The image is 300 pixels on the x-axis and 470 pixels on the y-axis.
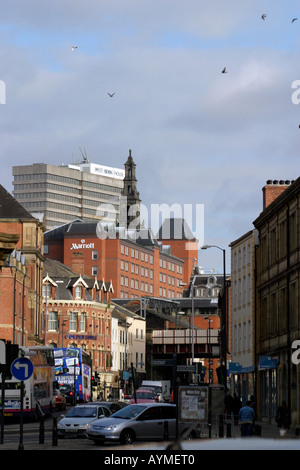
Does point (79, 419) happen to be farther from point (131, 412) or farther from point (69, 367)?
point (69, 367)

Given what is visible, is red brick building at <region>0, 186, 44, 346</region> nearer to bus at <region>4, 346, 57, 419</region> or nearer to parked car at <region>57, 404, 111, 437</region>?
bus at <region>4, 346, 57, 419</region>

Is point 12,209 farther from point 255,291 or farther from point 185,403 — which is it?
point 185,403

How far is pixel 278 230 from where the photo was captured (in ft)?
192

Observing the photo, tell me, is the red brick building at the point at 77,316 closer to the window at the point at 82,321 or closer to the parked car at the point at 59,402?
the window at the point at 82,321

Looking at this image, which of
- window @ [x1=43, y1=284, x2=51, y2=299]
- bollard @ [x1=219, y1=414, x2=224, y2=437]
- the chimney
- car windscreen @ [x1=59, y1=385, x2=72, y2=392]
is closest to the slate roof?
window @ [x1=43, y1=284, x2=51, y2=299]

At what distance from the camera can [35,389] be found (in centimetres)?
5838

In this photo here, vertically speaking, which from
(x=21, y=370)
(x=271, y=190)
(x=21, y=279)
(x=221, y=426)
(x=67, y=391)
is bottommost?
(x=221, y=426)

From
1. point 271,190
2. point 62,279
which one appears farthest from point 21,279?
point 62,279

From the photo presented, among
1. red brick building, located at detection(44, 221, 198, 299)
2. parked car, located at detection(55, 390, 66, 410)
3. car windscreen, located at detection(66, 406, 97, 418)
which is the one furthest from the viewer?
red brick building, located at detection(44, 221, 198, 299)

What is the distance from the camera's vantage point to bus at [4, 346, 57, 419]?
56.0 meters

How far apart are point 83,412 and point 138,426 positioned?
23.8 feet

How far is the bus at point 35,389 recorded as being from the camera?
56.0 m
